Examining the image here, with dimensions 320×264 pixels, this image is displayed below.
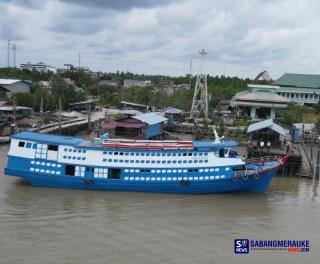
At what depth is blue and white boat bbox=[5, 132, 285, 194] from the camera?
28594 millimetres

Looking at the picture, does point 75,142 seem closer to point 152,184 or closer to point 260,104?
point 152,184

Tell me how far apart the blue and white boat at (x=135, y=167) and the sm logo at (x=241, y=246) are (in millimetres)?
8709

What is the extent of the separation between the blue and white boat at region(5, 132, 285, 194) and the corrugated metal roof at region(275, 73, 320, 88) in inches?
2220

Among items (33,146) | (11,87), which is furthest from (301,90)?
(33,146)

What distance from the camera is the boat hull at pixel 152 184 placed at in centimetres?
2862

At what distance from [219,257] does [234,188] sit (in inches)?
410

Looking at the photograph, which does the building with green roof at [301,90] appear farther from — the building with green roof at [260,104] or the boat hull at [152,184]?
the boat hull at [152,184]

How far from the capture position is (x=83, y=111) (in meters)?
76.5

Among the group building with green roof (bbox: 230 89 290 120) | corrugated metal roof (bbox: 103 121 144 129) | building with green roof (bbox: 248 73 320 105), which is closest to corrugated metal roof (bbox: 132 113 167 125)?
corrugated metal roof (bbox: 103 121 144 129)

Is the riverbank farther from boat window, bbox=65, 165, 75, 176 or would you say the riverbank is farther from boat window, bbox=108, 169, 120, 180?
boat window, bbox=65, 165, 75, 176

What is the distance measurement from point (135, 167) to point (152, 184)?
1508mm

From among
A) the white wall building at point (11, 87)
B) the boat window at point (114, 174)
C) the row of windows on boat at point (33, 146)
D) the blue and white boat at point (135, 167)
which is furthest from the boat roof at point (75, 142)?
the white wall building at point (11, 87)

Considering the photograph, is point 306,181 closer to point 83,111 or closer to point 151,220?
point 151,220

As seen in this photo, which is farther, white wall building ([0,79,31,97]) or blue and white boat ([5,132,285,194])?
white wall building ([0,79,31,97])
